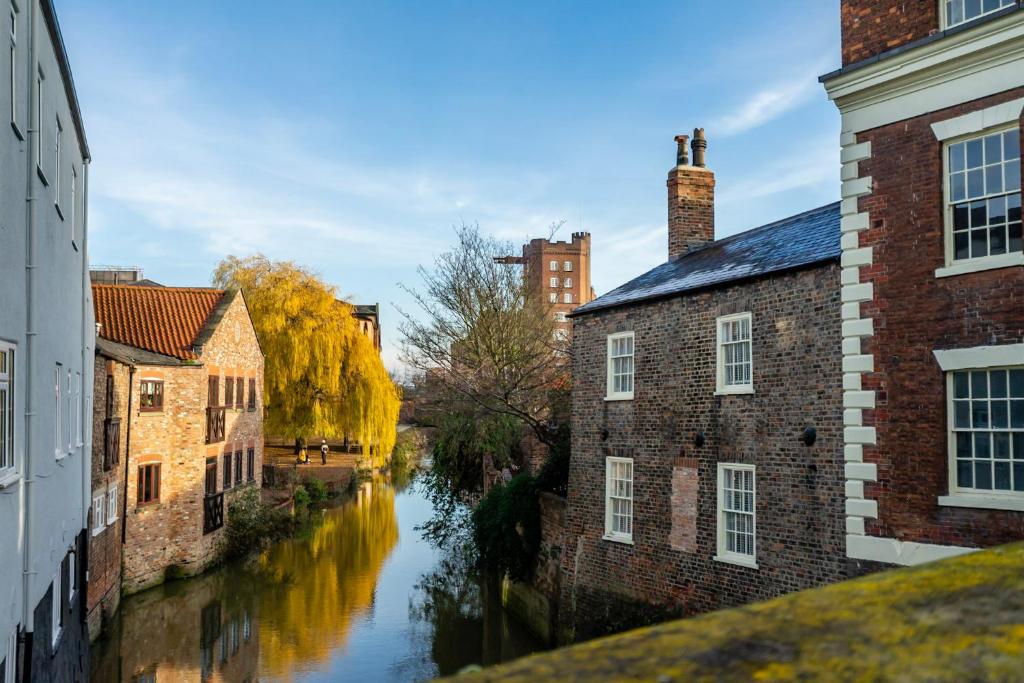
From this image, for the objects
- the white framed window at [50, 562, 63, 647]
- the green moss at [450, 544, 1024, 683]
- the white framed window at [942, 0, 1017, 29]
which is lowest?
the white framed window at [50, 562, 63, 647]

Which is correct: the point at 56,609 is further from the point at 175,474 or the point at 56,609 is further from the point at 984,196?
the point at 175,474

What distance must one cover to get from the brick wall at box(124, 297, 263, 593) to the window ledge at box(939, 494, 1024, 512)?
67.9ft

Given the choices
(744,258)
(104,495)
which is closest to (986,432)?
(744,258)

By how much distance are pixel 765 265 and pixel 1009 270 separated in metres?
4.73

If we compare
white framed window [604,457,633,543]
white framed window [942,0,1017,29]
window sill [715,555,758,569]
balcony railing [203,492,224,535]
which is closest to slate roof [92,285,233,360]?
balcony railing [203,492,224,535]

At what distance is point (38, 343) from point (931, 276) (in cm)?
1040

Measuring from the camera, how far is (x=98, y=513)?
19750mm

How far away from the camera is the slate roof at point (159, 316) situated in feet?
88.4

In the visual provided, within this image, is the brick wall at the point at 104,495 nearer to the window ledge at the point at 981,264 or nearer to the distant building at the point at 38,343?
the distant building at the point at 38,343

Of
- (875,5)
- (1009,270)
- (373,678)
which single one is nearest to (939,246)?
(1009,270)

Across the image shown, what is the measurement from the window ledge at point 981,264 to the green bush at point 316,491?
35275 mm

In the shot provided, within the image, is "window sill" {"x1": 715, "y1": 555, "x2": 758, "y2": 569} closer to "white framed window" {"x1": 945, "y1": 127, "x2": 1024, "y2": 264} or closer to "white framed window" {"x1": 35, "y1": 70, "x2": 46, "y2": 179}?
"white framed window" {"x1": 945, "y1": 127, "x2": 1024, "y2": 264}

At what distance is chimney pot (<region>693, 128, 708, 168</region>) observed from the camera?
69.5 feet

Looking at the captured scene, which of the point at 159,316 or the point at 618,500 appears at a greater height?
the point at 159,316
